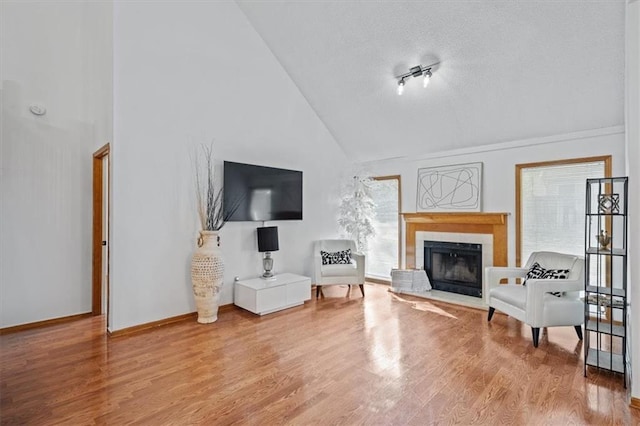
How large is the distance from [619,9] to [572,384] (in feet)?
10.3

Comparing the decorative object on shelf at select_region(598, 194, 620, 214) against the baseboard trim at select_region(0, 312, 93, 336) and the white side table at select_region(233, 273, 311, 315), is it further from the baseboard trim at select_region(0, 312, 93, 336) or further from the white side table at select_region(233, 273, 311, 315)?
the baseboard trim at select_region(0, 312, 93, 336)

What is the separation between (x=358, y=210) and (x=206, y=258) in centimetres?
280

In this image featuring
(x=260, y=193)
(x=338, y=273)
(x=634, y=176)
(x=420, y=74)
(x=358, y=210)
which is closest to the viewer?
(x=634, y=176)

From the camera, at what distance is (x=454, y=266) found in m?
4.95

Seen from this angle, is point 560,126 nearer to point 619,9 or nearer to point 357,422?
point 619,9

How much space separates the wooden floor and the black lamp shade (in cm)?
100

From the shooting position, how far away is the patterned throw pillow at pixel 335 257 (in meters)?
5.00

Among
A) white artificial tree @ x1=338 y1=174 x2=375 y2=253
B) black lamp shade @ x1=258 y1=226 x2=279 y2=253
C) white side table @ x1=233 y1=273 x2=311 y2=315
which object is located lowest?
white side table @ x1=233 y1=273 x2=311 y2=315

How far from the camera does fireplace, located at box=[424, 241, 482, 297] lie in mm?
4703

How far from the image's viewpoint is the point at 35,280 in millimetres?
3645

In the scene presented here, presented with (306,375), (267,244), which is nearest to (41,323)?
(267,244)

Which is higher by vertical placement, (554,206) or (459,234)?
(554,206)

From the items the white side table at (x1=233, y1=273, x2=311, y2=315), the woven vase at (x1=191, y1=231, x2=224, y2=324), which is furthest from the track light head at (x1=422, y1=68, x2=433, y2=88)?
the woven vase at (x1=191, y1=231, x2=224, y2=324)

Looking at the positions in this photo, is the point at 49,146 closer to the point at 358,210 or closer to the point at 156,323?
the point at 156,323
